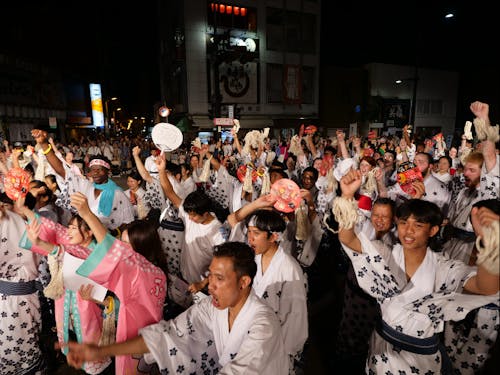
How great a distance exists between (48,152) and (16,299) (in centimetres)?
213

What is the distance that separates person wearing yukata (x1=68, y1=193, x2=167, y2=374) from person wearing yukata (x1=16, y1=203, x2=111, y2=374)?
0.52 metres

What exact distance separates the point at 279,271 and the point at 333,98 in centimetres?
2775

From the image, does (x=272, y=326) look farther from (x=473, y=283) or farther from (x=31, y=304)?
(x=31, y=304)

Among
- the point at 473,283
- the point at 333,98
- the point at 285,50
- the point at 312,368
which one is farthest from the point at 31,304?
the point at 333,98

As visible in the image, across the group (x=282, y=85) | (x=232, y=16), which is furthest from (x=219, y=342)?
(x=282, y=85)

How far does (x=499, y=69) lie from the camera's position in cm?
2503

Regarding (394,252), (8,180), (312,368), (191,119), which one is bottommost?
(312,368)

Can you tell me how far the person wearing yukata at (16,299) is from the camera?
9.44ft

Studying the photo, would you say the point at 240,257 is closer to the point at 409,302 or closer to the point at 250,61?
the point at 409,302

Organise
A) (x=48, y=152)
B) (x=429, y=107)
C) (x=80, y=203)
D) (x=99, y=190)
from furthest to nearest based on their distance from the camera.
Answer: (x=429, y=107)
(x=99, y=190)
(x=48, y=152)
(x=80, y=203)

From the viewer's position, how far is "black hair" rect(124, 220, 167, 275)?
8.18 ft

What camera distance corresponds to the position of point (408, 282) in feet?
7.14

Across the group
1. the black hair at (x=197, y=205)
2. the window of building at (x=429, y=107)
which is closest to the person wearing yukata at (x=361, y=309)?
the black hair at (x=197, y=205)

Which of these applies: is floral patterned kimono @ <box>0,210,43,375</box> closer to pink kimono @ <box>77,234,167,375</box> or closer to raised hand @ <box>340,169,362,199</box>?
pink kimono @ <box>77,234,167,375</box>
